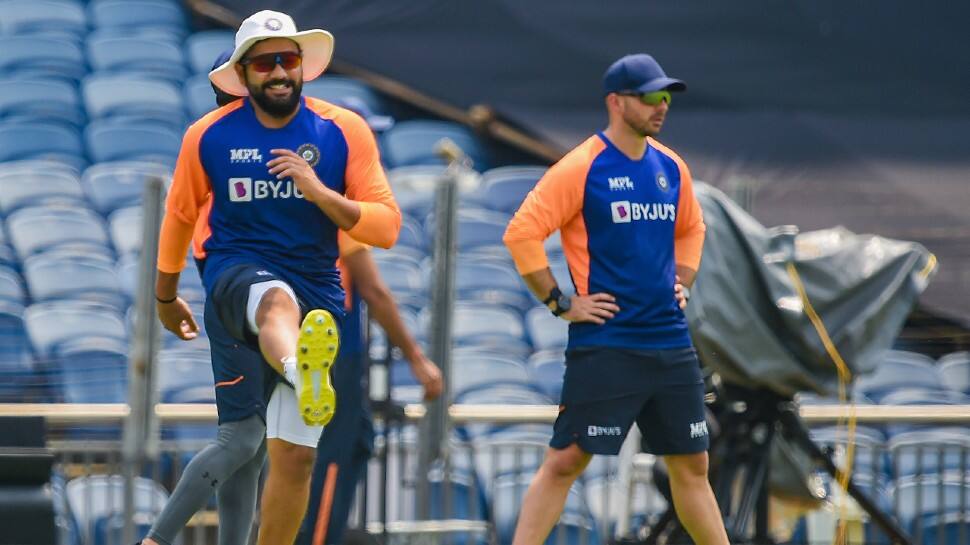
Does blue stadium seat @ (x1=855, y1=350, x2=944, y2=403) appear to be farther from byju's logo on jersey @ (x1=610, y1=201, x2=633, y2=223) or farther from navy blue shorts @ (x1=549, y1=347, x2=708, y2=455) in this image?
byju's logo on jersey @ (x1=610, y1=201, x2=633, y2=223)

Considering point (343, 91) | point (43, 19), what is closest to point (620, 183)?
point (343, 91)

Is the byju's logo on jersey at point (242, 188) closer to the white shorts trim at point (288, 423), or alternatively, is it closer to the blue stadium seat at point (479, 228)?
the white shorts trim at point (288, 423)

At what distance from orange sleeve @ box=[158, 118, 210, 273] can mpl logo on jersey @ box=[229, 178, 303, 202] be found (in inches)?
5.9

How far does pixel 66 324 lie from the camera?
9.80 meters

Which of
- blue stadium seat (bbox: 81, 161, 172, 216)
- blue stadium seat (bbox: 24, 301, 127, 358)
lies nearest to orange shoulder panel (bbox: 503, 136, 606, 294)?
blue stadium seat (bbox: 24, 301, 127, 358)

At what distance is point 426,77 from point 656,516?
19.7ft

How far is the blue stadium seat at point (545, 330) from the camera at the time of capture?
36.1 ft

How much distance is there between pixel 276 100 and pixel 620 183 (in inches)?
56.9

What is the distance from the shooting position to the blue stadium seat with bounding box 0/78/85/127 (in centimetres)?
1266

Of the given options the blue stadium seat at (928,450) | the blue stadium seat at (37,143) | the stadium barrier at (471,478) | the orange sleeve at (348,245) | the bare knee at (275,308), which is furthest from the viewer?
the blue stadium seat at (37,143)

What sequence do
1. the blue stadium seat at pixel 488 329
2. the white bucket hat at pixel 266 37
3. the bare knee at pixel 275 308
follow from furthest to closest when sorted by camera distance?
the blue stadium seat at pixel 488 329 → the white bucket hat at pixel 266 37 → the bare knee at pixel 275 308

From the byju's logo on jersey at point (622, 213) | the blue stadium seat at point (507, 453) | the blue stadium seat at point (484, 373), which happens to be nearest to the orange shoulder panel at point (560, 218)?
A: the byju's logo on jersey at point (622, 213)

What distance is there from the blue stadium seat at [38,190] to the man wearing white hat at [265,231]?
6.11m

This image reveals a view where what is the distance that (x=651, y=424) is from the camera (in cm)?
633
